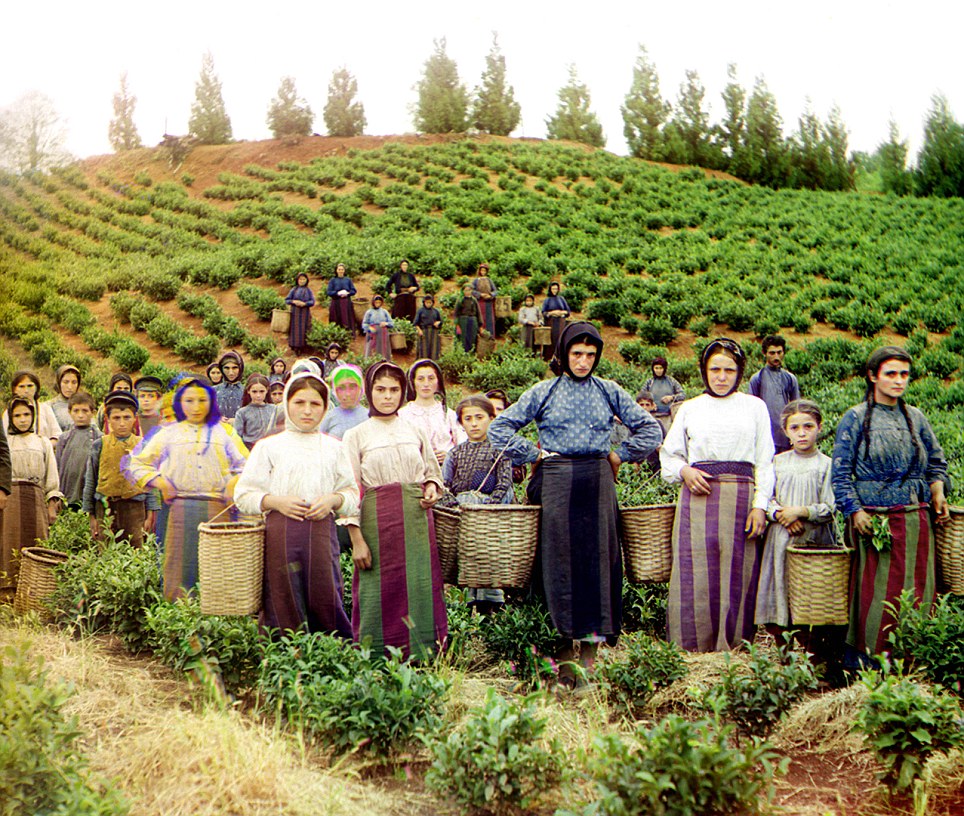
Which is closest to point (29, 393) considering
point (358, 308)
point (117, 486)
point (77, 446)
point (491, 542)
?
point (77, 446)

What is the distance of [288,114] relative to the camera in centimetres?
1318

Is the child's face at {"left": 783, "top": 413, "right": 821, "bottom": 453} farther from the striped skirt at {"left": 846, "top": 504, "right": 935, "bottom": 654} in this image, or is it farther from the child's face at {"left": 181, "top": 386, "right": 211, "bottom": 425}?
the child's face at {"left": 181, "top": 386, "right": 211, "bottom": 425}

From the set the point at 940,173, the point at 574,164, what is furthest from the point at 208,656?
the point at 574,164

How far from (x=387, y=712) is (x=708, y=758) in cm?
120

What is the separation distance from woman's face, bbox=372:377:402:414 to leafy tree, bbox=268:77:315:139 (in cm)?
967

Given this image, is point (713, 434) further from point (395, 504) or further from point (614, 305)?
point (614, 305)

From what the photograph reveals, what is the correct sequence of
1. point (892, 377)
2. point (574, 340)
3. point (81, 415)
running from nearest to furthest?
point (892, 377), point (574, 340), point (81, 415)

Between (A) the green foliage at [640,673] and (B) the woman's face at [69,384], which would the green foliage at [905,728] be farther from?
(B) the woman's face at [69,384]

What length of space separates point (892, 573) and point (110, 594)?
12.8ft

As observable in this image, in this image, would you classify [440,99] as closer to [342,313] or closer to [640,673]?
[342,313]

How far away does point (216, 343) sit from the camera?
1559cm

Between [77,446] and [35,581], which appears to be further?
[77,446]

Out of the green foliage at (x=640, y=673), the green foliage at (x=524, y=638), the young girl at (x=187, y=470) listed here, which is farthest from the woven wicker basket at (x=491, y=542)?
the young girl at (x=187, y=470)

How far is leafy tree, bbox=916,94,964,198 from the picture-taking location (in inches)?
457
